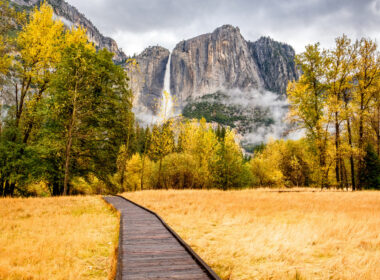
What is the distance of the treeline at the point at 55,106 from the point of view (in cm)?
1678

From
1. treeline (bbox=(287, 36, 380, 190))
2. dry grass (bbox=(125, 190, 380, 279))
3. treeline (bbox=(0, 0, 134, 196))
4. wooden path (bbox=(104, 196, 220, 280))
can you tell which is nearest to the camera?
wooden path (bbox=(104, 196, 220, 280))

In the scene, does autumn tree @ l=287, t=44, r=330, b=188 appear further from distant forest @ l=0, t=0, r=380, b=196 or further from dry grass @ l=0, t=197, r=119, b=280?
dry grass @ l=0, t=197, r=119, b=280

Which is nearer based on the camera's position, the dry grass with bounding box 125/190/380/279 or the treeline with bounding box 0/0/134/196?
the dry grass with bounding box 125/190/380/279

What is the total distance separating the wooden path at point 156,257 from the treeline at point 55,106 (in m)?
13.4

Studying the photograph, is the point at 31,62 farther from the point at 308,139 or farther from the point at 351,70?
the point at 351,70

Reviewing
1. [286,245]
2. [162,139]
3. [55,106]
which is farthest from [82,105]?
[286,245]

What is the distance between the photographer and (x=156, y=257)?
5078mm

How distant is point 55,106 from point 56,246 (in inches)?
593

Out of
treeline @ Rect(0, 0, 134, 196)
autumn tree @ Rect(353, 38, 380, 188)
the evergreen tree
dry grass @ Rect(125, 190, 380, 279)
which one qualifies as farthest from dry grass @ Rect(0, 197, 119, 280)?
the evergreen tree

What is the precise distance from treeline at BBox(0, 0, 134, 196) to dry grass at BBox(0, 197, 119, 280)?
28.7 ft

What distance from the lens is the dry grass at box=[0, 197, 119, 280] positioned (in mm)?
4695

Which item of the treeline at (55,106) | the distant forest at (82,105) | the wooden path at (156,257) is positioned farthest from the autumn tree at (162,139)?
the wooden path at (156,257)

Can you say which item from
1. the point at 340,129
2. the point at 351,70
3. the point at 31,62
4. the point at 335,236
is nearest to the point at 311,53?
the point at 351,70

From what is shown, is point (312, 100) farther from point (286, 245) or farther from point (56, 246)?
point (56, 246)
